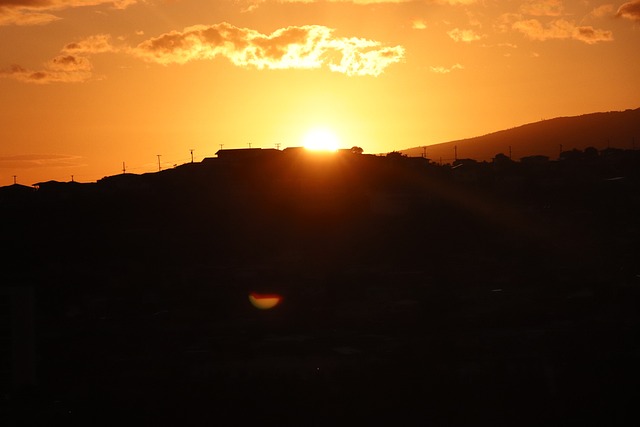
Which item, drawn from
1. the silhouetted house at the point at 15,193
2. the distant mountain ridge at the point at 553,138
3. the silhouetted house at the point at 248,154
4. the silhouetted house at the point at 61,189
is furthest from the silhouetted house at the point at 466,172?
the distant mountain ridge at the point at 553,138

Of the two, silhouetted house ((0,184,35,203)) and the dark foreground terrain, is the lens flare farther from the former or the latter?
silhouetted house ((0,184,35,203))

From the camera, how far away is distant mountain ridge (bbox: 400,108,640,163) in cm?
11788

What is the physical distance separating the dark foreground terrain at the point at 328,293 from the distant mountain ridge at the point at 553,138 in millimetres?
71699

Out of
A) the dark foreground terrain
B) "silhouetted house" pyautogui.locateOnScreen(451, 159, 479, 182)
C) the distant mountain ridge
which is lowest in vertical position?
the dark foreground terrain

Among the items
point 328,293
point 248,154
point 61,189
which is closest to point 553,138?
point 248,154

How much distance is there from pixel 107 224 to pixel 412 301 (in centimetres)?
1620

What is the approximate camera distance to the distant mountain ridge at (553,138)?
117875mm

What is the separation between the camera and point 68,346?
2036 cm

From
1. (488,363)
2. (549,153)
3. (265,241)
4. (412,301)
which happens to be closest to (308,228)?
(265,241)

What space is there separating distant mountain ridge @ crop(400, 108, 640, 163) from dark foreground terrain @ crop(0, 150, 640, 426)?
71.7 meters

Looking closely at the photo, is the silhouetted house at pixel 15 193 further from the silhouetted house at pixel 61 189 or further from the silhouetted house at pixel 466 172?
the silhouetted house at pixel 466 172

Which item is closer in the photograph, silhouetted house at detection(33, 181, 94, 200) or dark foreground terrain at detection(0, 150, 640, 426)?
dark foreground terrain at detection(0, 150, 640, 426)

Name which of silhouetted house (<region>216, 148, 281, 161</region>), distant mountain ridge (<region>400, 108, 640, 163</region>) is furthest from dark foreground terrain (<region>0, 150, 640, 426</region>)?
distant mountain ridge (<region>400, 108, 640, 163</region>)

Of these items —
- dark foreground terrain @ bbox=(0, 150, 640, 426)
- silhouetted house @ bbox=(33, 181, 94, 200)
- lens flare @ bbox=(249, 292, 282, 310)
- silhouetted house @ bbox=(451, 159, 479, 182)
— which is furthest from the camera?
silhouetted house @ bbox=(451, 159, 479, 182)
